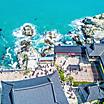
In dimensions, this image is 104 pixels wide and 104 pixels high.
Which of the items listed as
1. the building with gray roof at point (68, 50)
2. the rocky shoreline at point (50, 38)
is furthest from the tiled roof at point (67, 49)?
the rocky shoreline at point (50, 38)

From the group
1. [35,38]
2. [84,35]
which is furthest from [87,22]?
[35,38]

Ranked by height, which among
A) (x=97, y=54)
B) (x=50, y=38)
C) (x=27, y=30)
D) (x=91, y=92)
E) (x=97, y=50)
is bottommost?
(x=91, y=92)

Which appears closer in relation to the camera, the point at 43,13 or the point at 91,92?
the point at 91,92

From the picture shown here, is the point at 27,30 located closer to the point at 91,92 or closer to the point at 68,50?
the point at 68,50

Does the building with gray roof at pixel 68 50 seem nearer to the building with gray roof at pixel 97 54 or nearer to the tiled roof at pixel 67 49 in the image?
the tiled roof at pixel 67 49

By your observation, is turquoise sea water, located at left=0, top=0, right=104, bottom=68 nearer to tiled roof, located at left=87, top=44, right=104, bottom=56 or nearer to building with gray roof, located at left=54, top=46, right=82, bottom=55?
building with gray roof, located at left=54, top=46, right=82, bottom=55

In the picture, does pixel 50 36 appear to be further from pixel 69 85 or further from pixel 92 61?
pixel 69 85

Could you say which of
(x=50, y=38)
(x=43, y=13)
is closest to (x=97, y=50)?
(x=50, y=38)
